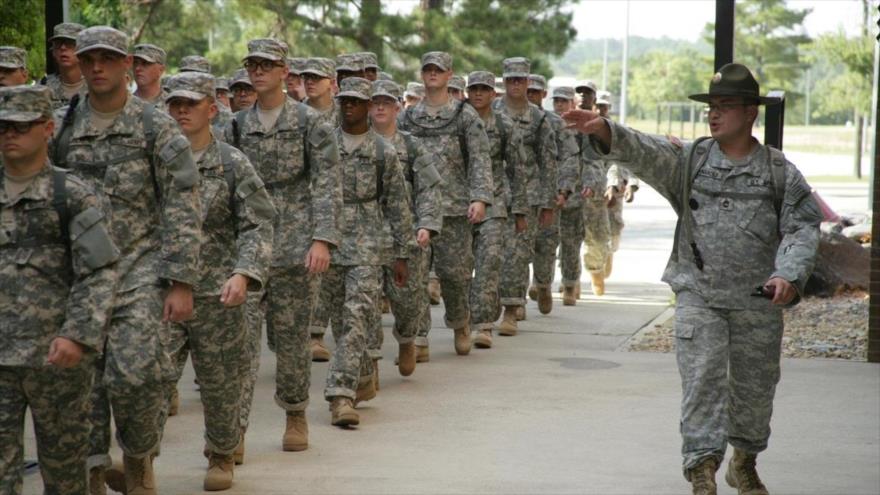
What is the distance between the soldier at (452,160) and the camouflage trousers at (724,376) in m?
4.88

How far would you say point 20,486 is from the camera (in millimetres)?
5945

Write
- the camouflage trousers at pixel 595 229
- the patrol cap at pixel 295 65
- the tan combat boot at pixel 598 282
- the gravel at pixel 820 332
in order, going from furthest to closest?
the tan combat boot at pixel 598 282, the camouflage trousers at pixel 595 229, the gravel at pixel 820 332, the patrol cap at pixel 295 65

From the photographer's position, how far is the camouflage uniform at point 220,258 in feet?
24.6

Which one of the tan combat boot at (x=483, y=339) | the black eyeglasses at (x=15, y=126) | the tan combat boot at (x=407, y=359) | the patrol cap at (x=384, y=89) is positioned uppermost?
the patrol cap at (x=384, y=89)

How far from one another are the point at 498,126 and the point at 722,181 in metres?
6.23

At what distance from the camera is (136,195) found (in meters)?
6.86

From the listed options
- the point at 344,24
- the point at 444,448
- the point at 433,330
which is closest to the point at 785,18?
the point at 344,24

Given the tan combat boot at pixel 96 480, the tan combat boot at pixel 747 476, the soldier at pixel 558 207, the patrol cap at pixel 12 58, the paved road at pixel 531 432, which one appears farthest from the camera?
the soldier at pixel 558 207

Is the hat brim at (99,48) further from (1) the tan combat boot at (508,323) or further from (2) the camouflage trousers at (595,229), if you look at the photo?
(2) the camouflage trousers at (595,229)

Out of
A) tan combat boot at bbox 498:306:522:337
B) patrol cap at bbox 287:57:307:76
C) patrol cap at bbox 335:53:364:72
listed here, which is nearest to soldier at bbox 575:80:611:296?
tan combat boot at bbox 498:306:522:337

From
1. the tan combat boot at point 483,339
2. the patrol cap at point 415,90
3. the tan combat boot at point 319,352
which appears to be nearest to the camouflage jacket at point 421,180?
the tan combat boot at point 319,352

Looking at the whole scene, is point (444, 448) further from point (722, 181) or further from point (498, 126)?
point (498, 126)

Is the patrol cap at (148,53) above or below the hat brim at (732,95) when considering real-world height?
above

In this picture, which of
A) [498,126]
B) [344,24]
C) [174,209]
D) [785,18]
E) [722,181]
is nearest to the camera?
[174,209]
